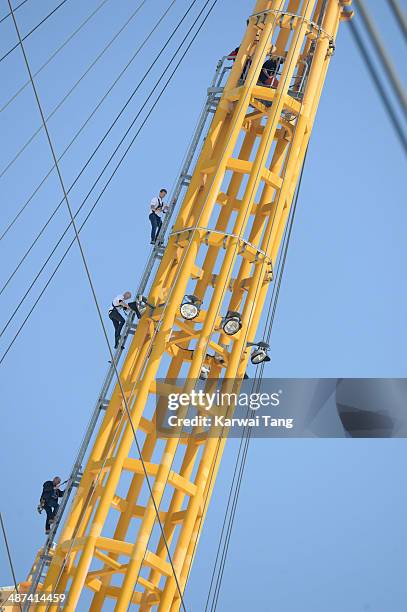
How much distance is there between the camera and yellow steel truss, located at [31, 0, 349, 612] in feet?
48.2

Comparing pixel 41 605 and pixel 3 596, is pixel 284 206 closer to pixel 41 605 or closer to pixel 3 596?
pixel 41 605

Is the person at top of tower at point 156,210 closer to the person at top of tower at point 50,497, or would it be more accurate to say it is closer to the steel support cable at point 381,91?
the person at top of tower at point 50,497

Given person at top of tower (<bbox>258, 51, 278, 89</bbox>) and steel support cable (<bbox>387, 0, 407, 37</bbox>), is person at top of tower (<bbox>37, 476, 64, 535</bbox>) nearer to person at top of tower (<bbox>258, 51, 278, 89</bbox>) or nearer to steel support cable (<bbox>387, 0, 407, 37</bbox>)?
person at top of tower (<bbox>258, 51, 278, 89</bbox>)

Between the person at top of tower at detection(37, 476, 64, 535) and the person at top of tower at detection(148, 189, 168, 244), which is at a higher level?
the person at top of tower at detection(148, 189, 168, 244)

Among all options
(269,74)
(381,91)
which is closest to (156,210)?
(269,74)

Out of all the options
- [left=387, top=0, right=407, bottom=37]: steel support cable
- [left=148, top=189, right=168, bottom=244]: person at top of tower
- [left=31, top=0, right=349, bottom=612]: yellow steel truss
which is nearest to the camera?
[left=387, top=0, right=407, bottom=37]: steel support cable

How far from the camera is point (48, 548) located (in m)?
15.8

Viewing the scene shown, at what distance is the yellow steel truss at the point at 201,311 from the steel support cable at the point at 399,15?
32.0 feet

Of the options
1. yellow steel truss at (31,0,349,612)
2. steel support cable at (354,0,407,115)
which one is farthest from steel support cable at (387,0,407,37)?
yellow steel truss at (31,0,349,612)

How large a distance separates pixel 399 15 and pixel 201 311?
1045 cm

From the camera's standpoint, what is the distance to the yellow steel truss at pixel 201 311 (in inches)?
579

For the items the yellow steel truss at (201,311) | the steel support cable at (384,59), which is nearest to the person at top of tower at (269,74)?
the yellow steel truss at (201,311)

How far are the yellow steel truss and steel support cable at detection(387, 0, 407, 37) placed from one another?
32.0 ft

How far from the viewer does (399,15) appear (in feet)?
18.2
